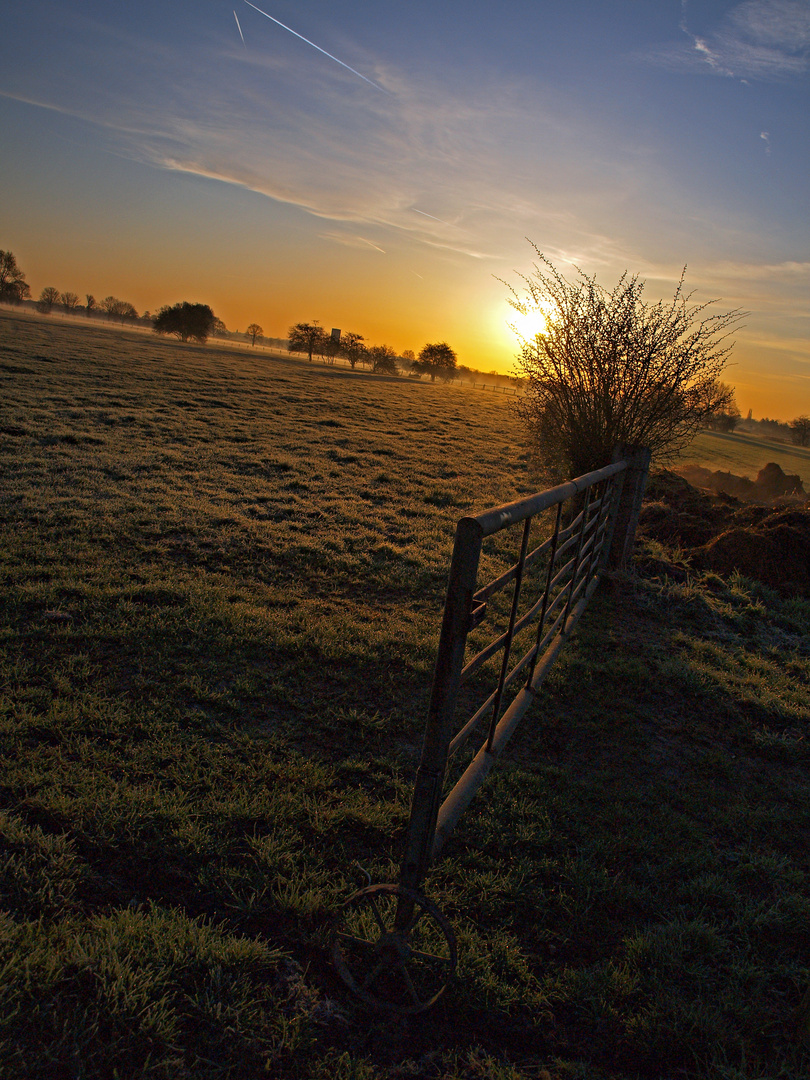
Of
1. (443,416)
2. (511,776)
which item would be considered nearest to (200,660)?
(511,776)

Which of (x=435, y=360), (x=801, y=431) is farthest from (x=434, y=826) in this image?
(x=435, y=360)

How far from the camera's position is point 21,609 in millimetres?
4617

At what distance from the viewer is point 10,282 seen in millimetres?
73312

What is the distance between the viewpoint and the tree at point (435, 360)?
86625 millimetres

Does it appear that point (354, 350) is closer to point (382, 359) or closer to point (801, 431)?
point (382, 359)

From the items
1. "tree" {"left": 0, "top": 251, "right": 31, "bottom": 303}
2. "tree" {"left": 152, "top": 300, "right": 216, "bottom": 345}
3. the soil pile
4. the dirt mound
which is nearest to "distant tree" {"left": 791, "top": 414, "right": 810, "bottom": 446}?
the dirt mound

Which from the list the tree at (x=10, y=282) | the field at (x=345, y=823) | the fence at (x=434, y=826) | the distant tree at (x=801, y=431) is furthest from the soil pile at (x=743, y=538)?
Answer: the tree at (x=10, y=282)

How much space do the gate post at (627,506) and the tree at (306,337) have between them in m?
72.3

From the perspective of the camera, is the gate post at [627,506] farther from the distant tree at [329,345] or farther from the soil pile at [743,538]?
the distant tree at [329,345]

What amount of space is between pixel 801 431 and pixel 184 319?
230 feet

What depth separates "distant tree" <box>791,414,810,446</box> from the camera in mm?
49906

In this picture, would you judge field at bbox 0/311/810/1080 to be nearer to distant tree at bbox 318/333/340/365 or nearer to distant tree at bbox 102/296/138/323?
distant tree at bbox 318/333/340/365

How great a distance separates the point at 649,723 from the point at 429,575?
3.03m

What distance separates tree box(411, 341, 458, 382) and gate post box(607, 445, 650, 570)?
8340cm
